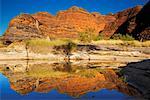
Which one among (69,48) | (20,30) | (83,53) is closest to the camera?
(83,53)

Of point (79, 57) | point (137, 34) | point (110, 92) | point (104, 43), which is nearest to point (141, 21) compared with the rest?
point (137, 34)

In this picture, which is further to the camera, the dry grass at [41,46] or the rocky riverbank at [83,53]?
the dry grass at [41,46]

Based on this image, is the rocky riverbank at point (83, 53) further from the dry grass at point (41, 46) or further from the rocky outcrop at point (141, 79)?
the rocky outcrop at point (141, 79)

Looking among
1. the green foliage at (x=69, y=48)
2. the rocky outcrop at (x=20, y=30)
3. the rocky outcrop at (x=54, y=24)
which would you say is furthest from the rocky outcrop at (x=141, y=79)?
the rocky outcrop at (x=54, y=24)

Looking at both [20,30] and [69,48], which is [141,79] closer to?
[69,48]

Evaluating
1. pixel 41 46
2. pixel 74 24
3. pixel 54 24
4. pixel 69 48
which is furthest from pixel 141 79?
pixel 74 24

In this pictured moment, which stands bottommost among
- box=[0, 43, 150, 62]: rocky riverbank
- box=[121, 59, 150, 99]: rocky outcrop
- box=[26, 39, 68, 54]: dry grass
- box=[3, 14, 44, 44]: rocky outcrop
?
box=[121, 59, 150, 99]: rocky outcrop

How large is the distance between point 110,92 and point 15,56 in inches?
1011

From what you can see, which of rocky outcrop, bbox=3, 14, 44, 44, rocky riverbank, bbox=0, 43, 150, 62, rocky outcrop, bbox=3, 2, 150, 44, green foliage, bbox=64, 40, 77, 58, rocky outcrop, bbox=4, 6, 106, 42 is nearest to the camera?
rocky riverbank, bbox=0, 43, 150, 62

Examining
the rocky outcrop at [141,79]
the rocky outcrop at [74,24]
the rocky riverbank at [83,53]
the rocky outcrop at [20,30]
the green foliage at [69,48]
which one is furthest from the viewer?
the rocky outcrop at [74,24]

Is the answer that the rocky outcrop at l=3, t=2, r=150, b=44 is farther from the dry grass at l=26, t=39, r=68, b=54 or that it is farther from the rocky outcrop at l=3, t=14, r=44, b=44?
the dry grass at l=26, t=39, r=68, b=54

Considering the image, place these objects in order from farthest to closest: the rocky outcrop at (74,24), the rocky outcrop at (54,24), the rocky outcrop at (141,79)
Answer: the rocky outcrop at (74,24), the rocky outcrop at (54,24), the rocky outcrop at (141,79)

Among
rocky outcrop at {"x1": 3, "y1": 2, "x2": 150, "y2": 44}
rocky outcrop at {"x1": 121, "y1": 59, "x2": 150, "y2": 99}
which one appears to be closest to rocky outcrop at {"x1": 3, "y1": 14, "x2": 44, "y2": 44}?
rocky outcrop at {"x1": 3, "y1": 2, "x2": 150, "y2": 44}

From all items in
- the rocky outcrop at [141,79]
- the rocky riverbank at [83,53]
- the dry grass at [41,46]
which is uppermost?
the dry grass at [41,46]
